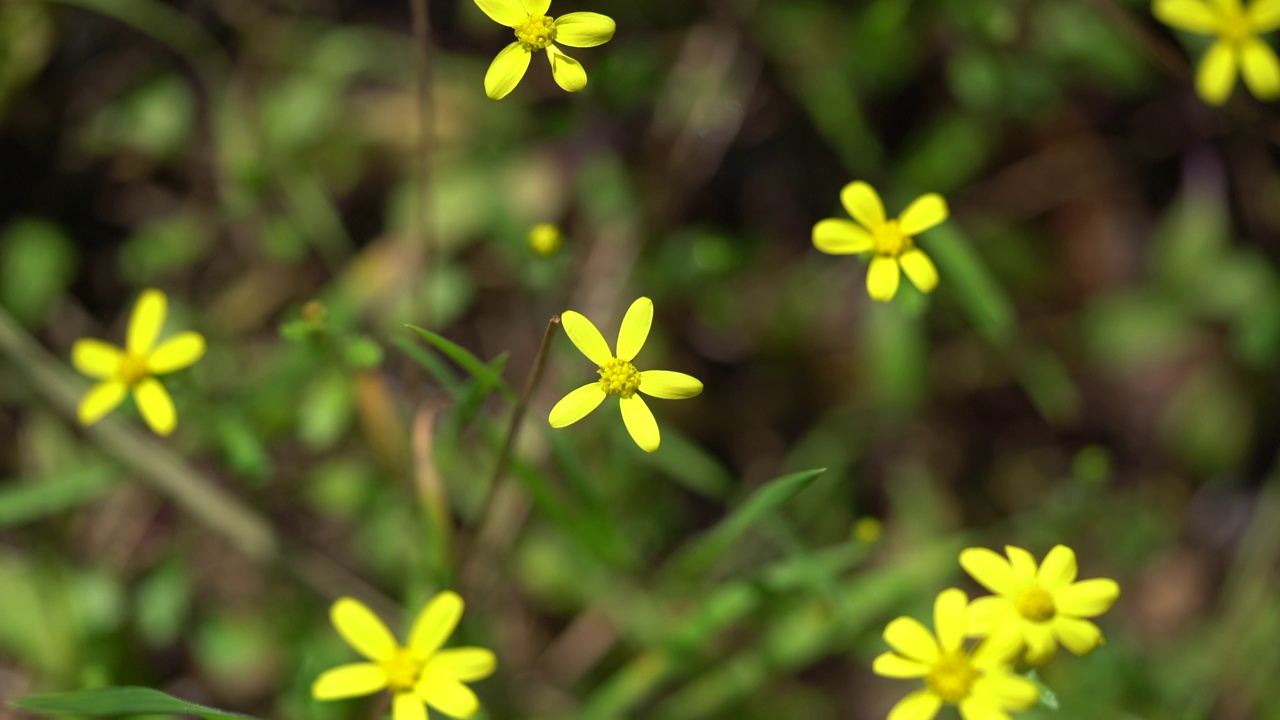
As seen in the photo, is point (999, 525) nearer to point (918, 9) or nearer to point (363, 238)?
point (918, 9)

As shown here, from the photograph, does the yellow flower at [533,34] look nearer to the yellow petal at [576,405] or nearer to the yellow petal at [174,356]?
the yellow petal at [576,405]

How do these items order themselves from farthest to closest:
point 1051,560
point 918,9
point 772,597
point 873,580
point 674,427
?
point 674,427
point 918,9
point 873,580
point 772,597
point 1051,560

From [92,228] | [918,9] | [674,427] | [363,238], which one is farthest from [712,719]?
[92,228]

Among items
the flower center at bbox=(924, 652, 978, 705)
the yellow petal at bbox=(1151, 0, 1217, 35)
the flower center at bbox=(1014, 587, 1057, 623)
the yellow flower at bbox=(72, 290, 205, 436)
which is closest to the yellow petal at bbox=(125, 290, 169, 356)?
the yellow flower at bbox=(72, 290, 205, 436)

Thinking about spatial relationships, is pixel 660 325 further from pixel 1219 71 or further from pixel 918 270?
pixel 1219 71

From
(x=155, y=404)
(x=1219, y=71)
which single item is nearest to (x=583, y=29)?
(x=155, y=404)

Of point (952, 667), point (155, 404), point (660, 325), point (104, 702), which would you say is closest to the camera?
point (104, 702)

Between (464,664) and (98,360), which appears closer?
(464,664)
